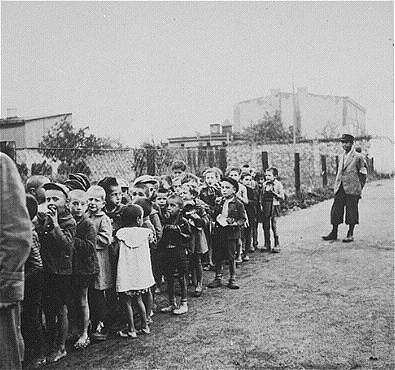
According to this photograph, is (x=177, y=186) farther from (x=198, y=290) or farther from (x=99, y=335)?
(x=99, y=335)

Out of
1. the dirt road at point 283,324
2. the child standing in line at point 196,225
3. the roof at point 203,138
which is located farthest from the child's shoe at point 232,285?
the roof at point 203,138

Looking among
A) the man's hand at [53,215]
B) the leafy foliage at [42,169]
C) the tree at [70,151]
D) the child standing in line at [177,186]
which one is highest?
the tree at [70,151]

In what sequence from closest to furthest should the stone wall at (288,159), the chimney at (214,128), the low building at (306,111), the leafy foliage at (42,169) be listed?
the leafy foliage at (42,169)
the stone wall at (288,159)
the chimney at (214,128)
the low building at (306,111)

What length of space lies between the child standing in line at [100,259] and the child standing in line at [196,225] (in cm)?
118

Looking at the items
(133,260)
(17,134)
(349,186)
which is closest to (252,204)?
(349,186)

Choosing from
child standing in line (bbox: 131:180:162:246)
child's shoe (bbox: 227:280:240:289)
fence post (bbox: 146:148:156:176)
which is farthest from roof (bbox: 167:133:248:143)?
child's shoe (bbox: 227:280:240:289)

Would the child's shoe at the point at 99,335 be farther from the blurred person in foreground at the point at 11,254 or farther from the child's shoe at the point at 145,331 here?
the blurred person in foreground at the point at 11,254

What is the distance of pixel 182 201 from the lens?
208 inches

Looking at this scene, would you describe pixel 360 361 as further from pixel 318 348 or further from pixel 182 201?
pixel 182 201

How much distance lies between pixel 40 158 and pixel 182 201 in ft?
11.6

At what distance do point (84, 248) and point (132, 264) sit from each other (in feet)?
1.78

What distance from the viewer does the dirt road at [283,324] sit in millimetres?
3889

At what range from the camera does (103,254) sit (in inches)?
176

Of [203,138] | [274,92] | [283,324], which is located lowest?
[283,324]
